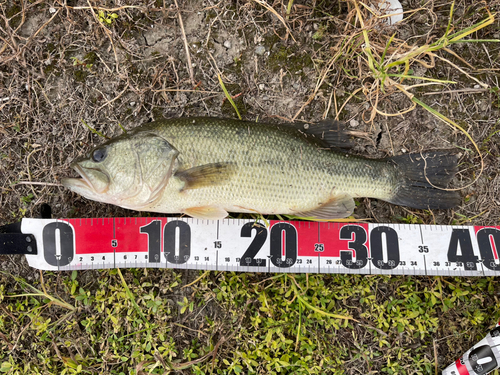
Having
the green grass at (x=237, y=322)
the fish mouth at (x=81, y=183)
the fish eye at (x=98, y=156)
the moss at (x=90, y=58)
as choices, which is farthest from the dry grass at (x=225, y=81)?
the fish eye at (x=98, y=156)

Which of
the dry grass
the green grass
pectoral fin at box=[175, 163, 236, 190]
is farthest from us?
the dry grass

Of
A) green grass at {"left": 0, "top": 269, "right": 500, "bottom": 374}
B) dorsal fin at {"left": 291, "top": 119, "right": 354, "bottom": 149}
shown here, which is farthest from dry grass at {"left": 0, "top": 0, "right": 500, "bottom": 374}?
dorsal fin at {"left": 291, "top": 119, "right": 354, "bottom": 149}

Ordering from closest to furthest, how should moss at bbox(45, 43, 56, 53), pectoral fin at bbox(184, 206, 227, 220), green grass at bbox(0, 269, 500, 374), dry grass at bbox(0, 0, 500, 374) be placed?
pectoral fin at bbox(184, 206, 227, 220), green grass at bbox(0, 269, 500, 374), dry grass at bbox(0, 0, 500, 374), moss at bbox(45, 43, 56, 53)

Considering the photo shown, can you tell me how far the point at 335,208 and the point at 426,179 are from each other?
104 cm

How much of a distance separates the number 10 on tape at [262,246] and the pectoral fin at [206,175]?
23.4 inches

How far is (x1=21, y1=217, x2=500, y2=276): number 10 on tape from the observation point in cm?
311

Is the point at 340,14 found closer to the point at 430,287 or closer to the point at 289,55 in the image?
the point at 289,55

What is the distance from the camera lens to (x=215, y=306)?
3207 mm

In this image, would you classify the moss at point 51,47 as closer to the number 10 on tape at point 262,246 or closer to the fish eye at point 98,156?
the fish eye at point 98,156

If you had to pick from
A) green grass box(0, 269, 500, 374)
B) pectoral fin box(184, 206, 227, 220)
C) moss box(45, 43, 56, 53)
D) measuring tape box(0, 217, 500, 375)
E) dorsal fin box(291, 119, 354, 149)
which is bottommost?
green grass box(0, 269, 500, 374)

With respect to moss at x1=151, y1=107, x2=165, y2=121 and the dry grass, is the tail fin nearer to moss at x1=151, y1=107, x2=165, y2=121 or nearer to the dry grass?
the dry grass

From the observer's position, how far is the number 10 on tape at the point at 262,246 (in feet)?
10.2

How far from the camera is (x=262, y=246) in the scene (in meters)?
3.16

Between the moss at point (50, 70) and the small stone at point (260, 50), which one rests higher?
the small stone at point (260, 50)
